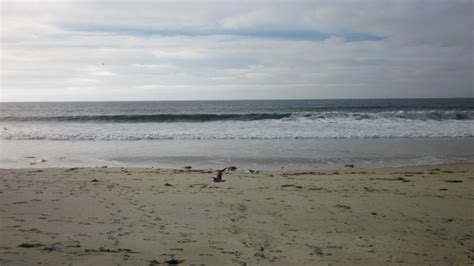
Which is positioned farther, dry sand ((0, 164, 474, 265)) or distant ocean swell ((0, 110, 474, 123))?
distant ocean swell ((0, 110, 474, 123))

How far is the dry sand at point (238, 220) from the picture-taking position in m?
3.74

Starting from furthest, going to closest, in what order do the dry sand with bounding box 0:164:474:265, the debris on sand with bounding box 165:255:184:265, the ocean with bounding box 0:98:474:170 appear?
the ocean with bounding box 0:98:474:170 → the dry sand with bounding box 0:164:474:265 → the debris on sand with bounding box 165:255:184:265

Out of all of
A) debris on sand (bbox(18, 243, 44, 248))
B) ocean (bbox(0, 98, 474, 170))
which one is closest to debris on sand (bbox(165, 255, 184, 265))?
debris on sand (bbox(18, 243, 44, 248))

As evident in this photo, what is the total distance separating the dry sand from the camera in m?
3.74

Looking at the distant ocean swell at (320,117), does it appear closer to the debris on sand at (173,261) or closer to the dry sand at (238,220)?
the dry sand at (238,220)

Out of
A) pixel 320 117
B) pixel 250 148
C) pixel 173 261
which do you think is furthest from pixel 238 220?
pixel 320 117

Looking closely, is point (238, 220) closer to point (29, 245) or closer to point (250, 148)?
point (29, 245)

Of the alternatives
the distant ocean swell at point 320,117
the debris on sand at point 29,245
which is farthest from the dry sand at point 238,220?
the distant ocean swell at point 320,117

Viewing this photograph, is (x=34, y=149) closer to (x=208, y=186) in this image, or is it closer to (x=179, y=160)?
(x=179, y=160)

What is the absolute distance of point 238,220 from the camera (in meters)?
4.82

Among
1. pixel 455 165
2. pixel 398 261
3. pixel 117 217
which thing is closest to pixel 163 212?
pixel 117 217

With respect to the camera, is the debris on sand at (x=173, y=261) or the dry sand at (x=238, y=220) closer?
the debris on sand at (x=173, y=261)

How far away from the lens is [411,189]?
6.59 metres

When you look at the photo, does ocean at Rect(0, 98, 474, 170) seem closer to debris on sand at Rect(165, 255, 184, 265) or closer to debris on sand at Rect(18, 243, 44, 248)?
debris on sand at Rect(18, 243, 44, 248)
